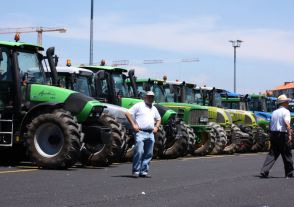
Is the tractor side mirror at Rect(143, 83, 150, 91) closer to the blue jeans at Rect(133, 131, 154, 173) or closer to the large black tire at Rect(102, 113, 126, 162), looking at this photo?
the large black tire at Rect(102, 113, 126, 162)

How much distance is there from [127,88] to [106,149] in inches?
200

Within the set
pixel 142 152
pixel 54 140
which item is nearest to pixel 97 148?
pixel 54 140

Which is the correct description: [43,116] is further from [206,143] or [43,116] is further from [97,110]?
[206,143]

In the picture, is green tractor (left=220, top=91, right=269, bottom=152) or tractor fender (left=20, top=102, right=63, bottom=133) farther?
green tractor (left=220, top=91, right=269, bottom=152)

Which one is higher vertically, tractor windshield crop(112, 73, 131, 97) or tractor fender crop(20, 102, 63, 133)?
tractor windshield crop(112, 73, 131, 97)

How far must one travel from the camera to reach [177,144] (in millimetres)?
20922

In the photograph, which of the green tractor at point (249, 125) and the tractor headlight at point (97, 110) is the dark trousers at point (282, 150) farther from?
the green tractor at point (249, 125)

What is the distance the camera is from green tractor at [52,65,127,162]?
16.1m

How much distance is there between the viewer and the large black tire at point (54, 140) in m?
14.4

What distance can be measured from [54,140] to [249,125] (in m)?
15.4

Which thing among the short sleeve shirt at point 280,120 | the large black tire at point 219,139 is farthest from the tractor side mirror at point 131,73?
the short sleeve shirt at point 280,120

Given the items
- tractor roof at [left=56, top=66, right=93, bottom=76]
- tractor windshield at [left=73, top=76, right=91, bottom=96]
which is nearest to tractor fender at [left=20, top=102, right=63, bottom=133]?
tractor roof at [left=56, top=66, right=93, bottom=76]

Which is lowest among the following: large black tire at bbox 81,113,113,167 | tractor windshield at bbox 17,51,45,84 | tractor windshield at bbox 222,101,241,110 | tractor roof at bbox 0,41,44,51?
large black tire at bbox 81,113,113,167

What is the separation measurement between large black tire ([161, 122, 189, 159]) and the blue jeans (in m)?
7.12
